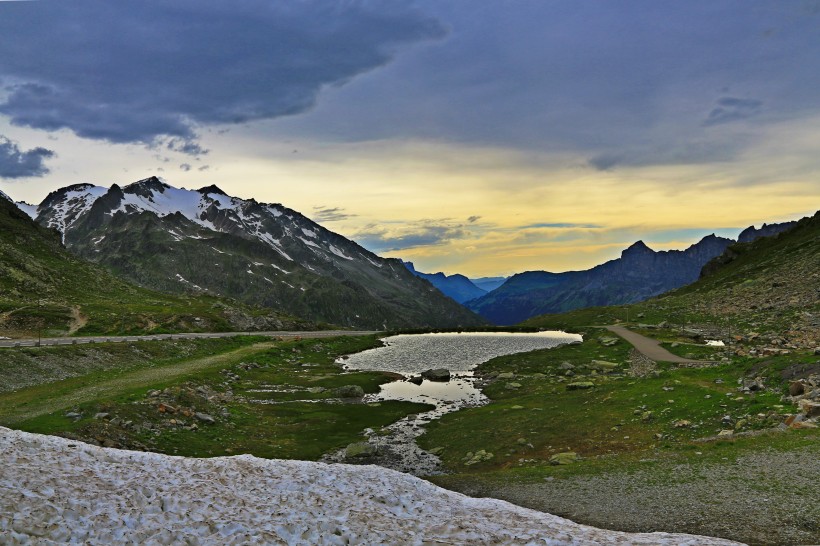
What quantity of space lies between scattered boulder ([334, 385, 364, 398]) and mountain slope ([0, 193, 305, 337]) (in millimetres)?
65082

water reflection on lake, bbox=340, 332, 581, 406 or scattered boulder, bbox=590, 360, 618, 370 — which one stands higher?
scattered boulder, bbox=590, 360, 618, 370

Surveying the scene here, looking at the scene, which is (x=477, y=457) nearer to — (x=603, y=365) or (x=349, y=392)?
(x=349, y=392)

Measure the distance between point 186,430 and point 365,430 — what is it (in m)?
18.5

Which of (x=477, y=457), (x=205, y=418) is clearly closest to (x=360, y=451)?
(x=477, y=457)

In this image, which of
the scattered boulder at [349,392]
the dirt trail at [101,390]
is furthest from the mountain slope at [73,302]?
the scattered boulder at [349,392]

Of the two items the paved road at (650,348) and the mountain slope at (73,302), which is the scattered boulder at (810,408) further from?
the mountain slope at (73,302)

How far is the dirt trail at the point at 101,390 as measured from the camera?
4144 centimetres

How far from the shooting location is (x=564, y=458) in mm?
35625

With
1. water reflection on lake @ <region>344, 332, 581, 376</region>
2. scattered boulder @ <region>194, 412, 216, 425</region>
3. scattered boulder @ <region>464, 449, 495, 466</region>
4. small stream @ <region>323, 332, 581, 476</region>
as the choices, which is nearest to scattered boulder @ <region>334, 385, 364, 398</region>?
small stream @ <region>323, 332, 581, 476</region>

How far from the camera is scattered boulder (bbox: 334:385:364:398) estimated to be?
72.0m

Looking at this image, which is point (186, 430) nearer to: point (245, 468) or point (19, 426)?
point (19, 426)

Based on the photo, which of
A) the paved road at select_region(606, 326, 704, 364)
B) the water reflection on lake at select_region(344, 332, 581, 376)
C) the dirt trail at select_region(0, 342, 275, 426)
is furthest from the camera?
the water reflection on lake at select_region(344, 332, 581, 376)

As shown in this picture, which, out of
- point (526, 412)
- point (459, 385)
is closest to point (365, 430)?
point (526, 412)

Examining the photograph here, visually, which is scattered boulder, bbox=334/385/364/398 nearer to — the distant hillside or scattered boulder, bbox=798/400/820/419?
scattered boulder, bbox=798/400/820/419
